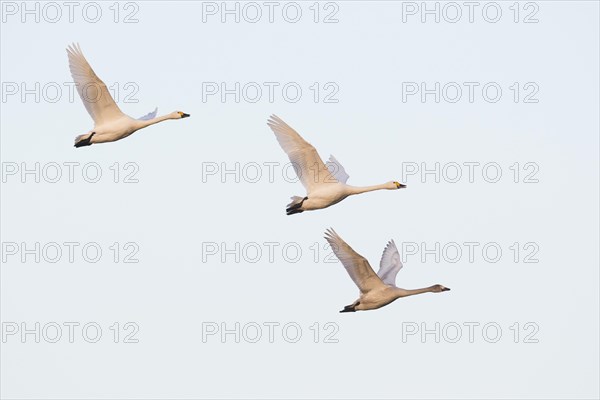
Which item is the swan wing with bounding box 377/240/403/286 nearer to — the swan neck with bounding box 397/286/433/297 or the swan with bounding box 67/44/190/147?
the swan neck with bounding box 397/286/433/297

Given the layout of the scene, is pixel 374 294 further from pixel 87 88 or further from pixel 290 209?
pixel 87 88

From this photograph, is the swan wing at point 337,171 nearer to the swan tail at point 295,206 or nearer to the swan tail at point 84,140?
the swan tail at point 295,206

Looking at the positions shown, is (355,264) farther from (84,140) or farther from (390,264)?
(84,140)

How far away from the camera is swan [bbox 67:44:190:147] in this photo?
62.4 metres

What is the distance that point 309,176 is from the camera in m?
63.2

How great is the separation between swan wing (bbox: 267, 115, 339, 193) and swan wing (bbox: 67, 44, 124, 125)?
15.7 feet

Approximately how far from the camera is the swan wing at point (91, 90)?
204 feet

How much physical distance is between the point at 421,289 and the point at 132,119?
972 cm

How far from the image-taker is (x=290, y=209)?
63594 millimetres

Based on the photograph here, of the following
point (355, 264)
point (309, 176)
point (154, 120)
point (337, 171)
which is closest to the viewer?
point (355, 264)

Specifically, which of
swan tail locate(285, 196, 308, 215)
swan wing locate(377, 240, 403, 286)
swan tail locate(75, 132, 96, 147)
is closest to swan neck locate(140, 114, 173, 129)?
swan tail locate(75, 132, 96, 147)

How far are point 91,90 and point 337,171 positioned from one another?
842 centimetres

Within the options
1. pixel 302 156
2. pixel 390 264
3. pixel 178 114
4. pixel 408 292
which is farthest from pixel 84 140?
pixel 408 292

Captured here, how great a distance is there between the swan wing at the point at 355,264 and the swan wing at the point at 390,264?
3068 mm
